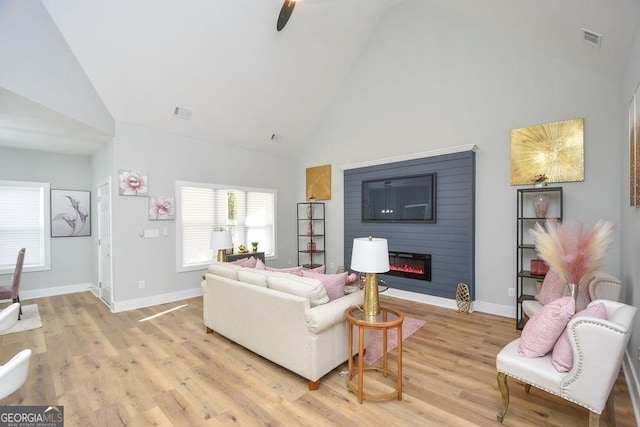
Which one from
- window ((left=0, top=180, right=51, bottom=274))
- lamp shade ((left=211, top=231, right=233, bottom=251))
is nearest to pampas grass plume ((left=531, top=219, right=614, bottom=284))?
lamp shade ((left=211, top=231, right=233, bottom=251))

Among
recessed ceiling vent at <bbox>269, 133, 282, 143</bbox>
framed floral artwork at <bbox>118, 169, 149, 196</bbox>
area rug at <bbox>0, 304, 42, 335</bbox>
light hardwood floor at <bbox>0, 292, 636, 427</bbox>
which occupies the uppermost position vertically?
recessed ceiling vent at <bbox>269, 133, 282, 143</bbox>

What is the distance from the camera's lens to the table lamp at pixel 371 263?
227 centimetres

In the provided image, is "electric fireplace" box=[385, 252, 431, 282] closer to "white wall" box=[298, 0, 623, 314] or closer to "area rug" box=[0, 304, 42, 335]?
"white wall" box=[298, 0, 623, 314]

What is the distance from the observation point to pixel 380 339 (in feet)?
11.0

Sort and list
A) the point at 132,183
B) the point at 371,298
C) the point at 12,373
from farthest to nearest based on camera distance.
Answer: the point at 132,183 → the point at 371,298 → the point at 12,373

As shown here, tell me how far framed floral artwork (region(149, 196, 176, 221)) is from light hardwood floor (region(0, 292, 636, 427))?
5.75ft

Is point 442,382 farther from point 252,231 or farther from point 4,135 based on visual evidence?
point 4,135

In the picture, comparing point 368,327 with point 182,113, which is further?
point 182,113

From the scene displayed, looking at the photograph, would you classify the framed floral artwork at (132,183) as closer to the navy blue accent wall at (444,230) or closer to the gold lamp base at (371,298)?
the navy blue accent wall at (444,230)

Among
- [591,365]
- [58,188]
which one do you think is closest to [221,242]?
[58,188]

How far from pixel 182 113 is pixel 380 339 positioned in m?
4.41

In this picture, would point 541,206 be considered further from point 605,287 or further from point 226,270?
point 226,270

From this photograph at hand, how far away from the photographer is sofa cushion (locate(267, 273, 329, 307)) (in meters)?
2.47

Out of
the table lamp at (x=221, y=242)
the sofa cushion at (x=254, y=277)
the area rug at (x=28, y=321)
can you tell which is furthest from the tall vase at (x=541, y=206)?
the area rug at (x=28, y=321)
